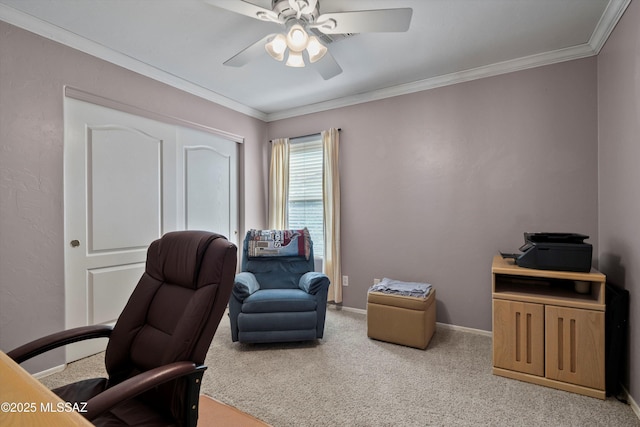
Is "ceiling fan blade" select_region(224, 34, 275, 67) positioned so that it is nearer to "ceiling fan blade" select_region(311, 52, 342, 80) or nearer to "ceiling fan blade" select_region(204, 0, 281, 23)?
"ceiling fan blade" select_region(204, 0, 281, 23)

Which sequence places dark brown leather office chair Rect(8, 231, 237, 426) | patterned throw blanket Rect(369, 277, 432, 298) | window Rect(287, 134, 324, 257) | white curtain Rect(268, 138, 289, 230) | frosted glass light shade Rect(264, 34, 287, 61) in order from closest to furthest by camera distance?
dark brown leather office chair Rect(8, 231, 237, 426)
frosted glass light shade Rect(264, 34, 287, 61)
patterned throw blanket Rect(369, 277, 432, 298)
window Rect(287, 134, 324, 257)
white curtain Rect(268, 138, 289, 230)

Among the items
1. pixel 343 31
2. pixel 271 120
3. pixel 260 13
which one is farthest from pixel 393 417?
pixel 271 120

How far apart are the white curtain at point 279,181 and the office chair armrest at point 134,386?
2989 millimetres

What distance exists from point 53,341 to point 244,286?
4.95 feet

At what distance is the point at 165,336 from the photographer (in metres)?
1.25

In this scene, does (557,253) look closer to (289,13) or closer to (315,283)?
(315,283)

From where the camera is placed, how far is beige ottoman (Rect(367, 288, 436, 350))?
8.39 ft

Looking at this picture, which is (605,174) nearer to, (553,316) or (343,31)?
(553,316)

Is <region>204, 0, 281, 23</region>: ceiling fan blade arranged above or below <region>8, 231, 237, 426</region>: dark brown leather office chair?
above

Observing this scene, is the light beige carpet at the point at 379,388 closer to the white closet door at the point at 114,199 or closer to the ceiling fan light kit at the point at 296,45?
the white closet door at the point at 114,199

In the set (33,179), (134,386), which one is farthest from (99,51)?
(134,386)

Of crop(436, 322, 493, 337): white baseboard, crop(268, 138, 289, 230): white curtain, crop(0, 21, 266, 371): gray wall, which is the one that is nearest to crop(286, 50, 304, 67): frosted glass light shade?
crop(0, 21, 266, 371): gray wall

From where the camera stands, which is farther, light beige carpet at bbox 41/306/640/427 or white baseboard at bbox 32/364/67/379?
white baseboard at bbox 32/364/67/379

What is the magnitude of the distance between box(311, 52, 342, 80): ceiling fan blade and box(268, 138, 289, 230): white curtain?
176 cm
